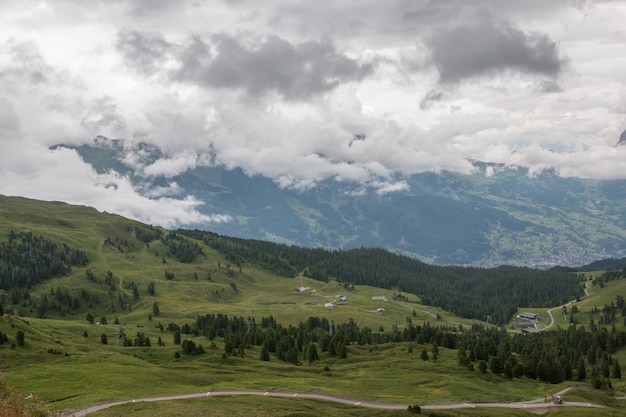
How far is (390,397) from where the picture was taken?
117m

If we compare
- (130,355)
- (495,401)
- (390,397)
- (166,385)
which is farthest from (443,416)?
(130,355)

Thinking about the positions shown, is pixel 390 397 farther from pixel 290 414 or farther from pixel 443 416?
pixel 290 414

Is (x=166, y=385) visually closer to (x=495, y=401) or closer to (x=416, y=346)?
(x=495, y=401)

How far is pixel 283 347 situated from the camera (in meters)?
183

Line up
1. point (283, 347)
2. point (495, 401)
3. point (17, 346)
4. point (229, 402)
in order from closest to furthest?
point (229, 402), point (495, 401), point (17, 346), point (283, 347)

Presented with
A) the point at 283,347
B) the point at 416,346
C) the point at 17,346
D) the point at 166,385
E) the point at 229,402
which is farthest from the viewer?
the point at 416,346

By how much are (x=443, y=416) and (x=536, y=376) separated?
8465cm

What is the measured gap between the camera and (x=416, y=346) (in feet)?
644

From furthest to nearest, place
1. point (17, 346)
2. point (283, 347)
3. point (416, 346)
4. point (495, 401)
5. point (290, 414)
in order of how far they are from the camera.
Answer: point (416, 346) → point (283, 347) → point (17, 346) → point (495, 401) → point (290, 414)

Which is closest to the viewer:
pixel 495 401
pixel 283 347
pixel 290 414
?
pixel 290 414

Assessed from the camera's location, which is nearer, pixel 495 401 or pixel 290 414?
pixel 290 414

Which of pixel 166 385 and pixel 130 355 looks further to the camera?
pixel 130 355

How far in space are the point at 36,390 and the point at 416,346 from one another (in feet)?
Answer: 427

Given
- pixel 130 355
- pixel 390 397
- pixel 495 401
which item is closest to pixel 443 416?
pixel 390 397
